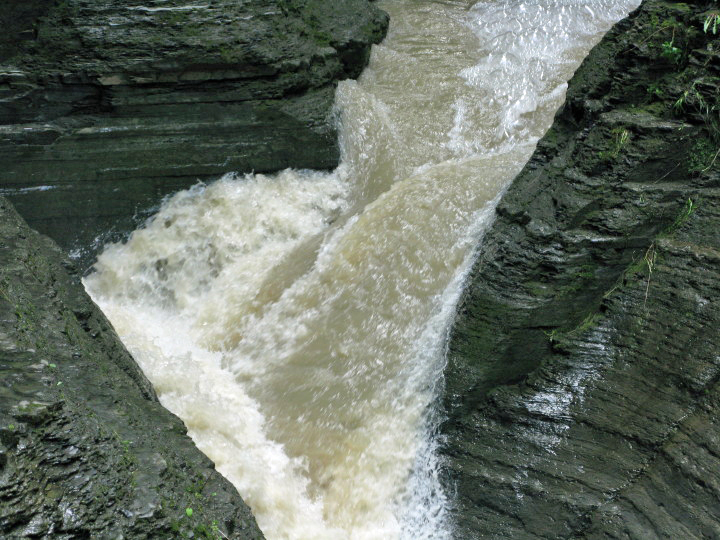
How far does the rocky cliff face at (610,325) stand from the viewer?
3586 millimetres

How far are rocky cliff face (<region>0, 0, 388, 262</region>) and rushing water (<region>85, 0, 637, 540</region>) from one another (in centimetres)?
32

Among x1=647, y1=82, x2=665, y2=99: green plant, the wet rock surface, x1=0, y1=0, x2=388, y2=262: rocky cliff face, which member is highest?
x1=647, y1=82, x2=665, y2=99: green plant

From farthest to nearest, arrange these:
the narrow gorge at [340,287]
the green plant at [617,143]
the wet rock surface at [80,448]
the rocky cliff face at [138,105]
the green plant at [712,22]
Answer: the rocky cliff face at [138,105] < the green plant at [617,143] < the green plant at [712,22] < the narrow gorge at [340,287] < the wet rock surface at [80,448]

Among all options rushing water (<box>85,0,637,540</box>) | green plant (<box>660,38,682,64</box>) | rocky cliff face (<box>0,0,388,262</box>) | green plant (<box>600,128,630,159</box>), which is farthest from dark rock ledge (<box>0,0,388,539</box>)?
green plant (<box>660,38,682,64</box>)

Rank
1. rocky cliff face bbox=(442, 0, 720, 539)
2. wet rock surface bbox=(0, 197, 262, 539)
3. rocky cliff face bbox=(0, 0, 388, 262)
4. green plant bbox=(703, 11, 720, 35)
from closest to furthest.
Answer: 1. wet rock surface bbox=(0, 197, 262, 539)
2. rocky cliff face bbox=(442, 0, 720, 539)
3. green plant bbox=(703, 11, 720, 35)
4. rocky cliff face bbox=(0, 0, 388, 262)

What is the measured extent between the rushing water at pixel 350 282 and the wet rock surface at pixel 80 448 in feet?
3.07

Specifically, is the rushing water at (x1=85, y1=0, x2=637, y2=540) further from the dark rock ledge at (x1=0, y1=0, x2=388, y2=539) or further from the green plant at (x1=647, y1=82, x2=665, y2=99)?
the green plant at (x1=647, y1=82, x2=665, y2=99)

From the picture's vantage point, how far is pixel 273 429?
15.0 feet

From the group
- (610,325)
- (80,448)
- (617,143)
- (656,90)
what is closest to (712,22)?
(656,90)

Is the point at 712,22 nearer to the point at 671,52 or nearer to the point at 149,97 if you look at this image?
the point at 671,52

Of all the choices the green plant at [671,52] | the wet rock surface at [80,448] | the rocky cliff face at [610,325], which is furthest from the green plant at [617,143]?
the wet rock surface at [80,448]

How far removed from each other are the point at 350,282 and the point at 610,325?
194 centimetres

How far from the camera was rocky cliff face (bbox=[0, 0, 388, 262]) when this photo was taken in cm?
655

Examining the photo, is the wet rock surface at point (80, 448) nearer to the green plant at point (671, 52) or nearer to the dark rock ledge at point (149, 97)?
the dark rock ledge at point (149, 97)
